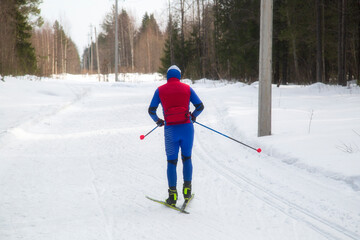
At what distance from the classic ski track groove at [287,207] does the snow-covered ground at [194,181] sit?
0.01 metres

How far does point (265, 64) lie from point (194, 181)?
12.1 ft

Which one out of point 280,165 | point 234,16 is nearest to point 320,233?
point 280,165

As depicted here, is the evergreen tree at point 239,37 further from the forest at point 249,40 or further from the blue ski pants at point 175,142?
the blue ski pants at point 175,142

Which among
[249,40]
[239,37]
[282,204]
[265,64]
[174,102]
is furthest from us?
[239,37]

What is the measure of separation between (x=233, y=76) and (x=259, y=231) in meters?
28.1

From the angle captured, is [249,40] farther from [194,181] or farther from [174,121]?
[174,121]

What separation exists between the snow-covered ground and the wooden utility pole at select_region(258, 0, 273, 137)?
0.43 metres

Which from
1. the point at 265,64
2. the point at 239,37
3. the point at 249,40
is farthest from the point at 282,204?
the point at 239,37

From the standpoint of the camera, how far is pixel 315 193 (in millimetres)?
4742

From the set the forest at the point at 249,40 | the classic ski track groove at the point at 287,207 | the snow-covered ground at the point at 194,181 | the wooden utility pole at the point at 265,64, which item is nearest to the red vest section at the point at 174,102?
the snow-covered ground at the point at 194,181

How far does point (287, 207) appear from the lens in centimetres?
434

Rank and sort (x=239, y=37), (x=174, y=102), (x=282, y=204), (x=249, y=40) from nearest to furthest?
1. (x=282, y=204)
2. (x=174, y=102)
3. (x=249, y=40)
4. (x=239, y=37)

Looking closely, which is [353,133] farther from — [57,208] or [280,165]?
→ [57,208]

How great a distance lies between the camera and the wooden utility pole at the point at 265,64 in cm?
773
